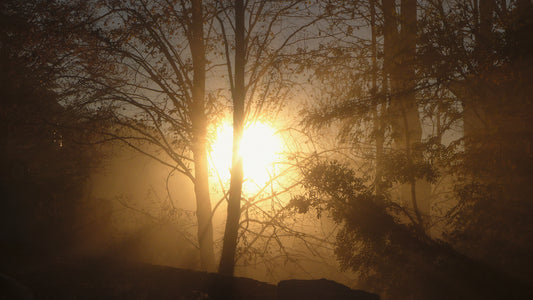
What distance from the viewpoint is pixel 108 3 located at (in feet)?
29.6

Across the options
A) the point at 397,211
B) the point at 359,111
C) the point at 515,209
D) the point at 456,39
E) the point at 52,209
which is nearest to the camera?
the point at 515,209

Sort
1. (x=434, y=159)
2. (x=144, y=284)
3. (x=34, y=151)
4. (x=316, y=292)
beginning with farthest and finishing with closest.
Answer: (x=34, y=151), (x=434, y=159), (x=144, y=284), (x=316, y=292)

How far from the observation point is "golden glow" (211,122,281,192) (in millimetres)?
10059

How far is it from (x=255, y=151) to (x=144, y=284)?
4650 millimetres

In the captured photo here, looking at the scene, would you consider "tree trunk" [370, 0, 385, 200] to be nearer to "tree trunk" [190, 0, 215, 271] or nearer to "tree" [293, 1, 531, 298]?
"tree" [293, 1, 531, 298]

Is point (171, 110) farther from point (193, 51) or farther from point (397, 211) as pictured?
point (397, 211)

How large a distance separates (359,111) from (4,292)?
24.6ft

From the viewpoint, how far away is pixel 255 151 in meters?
10.1

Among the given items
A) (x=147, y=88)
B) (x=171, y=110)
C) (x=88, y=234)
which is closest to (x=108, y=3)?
(x=147, y=88)

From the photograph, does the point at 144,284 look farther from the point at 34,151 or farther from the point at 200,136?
the point at 34,151

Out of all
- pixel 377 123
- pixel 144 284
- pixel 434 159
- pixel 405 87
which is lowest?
pixel 144 284

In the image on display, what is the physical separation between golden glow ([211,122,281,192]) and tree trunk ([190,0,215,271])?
0.43 meters

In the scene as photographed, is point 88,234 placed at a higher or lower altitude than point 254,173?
lower

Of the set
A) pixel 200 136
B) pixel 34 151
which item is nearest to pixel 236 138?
pixel 200 136
